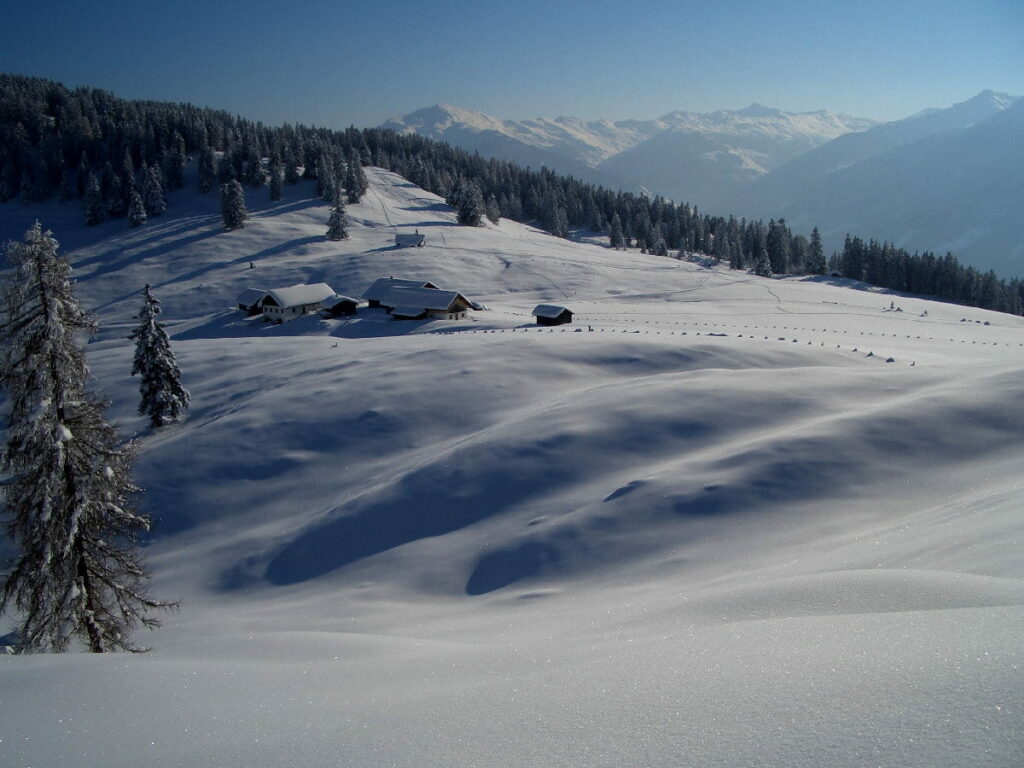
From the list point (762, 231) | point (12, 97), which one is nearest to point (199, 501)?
point (762, 231)

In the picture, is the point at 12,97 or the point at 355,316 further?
the point at 12,97

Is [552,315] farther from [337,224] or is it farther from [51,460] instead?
[337,224]

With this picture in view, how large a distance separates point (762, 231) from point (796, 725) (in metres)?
132

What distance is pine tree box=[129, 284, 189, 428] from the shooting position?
34.5m

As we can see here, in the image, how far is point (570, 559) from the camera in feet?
55.0

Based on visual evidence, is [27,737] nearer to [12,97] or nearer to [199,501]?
[199,501]

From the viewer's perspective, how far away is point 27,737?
5539 millimetres

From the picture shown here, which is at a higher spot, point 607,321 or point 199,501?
point 607,321

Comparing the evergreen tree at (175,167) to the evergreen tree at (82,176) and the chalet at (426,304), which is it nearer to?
the evergreen tree at (82,176)

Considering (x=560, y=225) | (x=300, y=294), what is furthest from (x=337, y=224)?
(x=560, y=225)

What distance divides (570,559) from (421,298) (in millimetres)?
47845

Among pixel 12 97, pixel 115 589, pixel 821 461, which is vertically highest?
pixel 12 97

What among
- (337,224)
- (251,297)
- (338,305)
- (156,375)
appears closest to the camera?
(156,375)

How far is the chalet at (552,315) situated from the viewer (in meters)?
55.8
